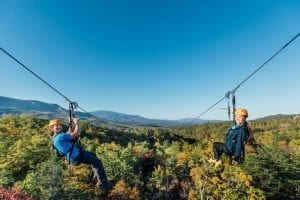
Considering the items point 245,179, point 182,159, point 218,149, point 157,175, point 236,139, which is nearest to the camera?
point 236,139

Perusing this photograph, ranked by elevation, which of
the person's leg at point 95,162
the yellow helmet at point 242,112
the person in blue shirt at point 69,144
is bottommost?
the person's leg at point 95,162

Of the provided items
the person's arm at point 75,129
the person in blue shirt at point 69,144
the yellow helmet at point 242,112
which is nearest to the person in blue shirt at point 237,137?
the yellow helmet at point 242,112

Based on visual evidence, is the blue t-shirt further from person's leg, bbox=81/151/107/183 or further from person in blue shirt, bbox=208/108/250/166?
person in blue shirt, bbox=208/108/250/166

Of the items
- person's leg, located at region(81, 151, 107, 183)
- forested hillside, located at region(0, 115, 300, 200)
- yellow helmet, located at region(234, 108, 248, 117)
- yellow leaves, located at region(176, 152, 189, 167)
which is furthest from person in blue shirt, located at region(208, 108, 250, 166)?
yellow leaves, located at region(176, 152, 189, 167)

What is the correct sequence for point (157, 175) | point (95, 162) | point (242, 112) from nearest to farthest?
point (242, 112) → point (95, 162) → point (157, 175)

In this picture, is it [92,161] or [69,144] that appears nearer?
[69,144]

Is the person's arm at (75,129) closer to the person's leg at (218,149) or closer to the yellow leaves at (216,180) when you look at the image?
the person's leg at (218,149)

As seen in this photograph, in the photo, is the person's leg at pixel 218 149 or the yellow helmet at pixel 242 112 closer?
the yellow helmet at pixel 242 112

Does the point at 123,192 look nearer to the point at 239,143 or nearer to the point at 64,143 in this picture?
the point at 239,143

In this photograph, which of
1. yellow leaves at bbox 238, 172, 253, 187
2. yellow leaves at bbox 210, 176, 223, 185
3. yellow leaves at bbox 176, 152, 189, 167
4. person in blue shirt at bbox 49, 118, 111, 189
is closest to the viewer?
person in blue shirt at bbox 49, 118, 111, 189

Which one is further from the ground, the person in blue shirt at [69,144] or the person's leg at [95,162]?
the person in blue shirt at [69,144]

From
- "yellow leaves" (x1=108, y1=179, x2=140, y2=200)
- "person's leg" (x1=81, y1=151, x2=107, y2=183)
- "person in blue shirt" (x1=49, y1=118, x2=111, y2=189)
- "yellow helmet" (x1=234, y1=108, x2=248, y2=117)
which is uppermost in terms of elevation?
"yellow helmet" (x1=234, y1=108, x2=248, y2=117)

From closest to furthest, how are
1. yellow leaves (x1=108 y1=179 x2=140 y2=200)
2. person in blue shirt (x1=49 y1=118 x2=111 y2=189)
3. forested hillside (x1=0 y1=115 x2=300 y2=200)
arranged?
person in blue shirt (x1=49 y1=118 x2=111 y2=189) → forested hillside (x1=0 y1=115 x2=300 y2=200) → yellow leaves (x1=108 y1=179 x2=140 y2=200)

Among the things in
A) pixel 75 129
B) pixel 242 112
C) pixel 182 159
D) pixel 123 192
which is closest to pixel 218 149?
pixel 242 112
